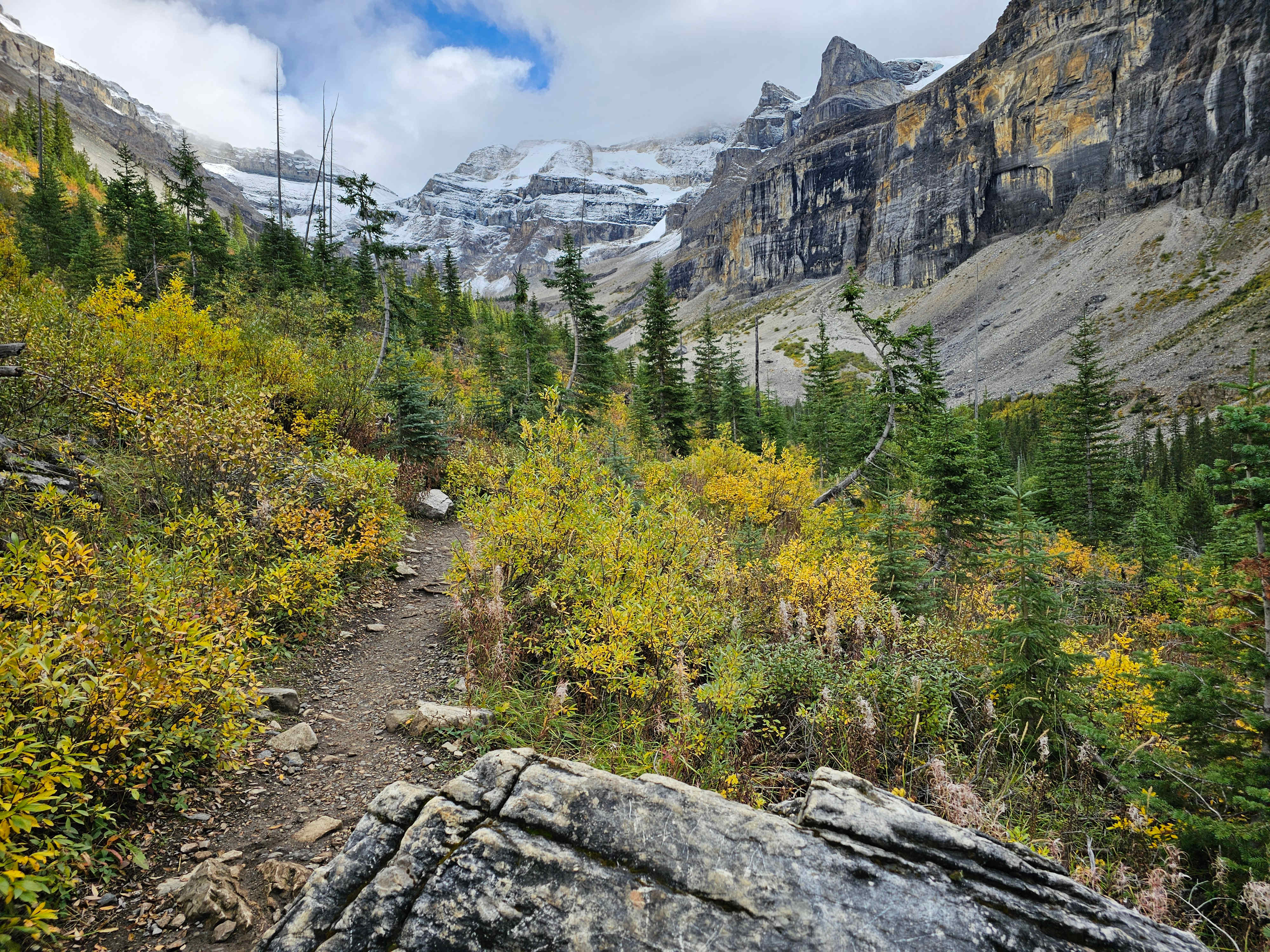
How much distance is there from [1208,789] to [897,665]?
2519mm

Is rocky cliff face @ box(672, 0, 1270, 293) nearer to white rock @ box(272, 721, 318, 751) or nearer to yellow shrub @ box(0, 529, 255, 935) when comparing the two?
white rock @ box(272, 721, 318, 751)

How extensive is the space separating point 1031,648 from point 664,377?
66.6 feet

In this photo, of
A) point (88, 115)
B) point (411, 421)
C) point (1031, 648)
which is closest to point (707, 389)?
point (411, 421)

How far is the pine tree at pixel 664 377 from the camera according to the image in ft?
Answer: 81.0

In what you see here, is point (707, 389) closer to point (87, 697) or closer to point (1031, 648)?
point (1031, 648)

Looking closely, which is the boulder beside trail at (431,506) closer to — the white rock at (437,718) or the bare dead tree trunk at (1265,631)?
the white rock at (437,718)

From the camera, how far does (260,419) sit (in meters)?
7.45

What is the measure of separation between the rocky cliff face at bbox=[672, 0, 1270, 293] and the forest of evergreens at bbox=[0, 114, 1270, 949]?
380 ft

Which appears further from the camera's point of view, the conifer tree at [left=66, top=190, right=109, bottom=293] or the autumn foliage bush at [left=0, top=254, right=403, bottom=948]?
the conifer tree at [left=66, top=190, right=109, bottom=293]

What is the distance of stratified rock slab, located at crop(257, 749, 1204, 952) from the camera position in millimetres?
1900

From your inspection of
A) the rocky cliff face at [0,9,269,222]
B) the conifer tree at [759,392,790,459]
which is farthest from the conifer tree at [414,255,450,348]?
the rocky cliff face at [0,9,269,222]

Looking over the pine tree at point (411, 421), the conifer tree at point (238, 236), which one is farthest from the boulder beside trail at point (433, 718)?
the conifer tree at point (238, 236)

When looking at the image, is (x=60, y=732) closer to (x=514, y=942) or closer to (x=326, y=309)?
(x=514, y=942)

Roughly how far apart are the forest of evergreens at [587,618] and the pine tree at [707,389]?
1530cm
